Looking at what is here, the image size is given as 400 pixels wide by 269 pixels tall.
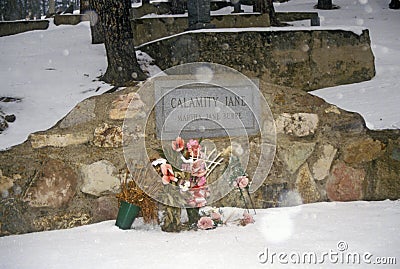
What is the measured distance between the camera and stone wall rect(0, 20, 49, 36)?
11.1 metres

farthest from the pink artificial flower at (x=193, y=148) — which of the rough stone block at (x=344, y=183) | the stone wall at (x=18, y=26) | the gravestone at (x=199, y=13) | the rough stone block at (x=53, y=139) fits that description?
the stone wall at (x=18, y=26)

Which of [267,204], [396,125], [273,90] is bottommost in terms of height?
[267,204]

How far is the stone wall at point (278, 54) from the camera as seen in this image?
6.10m

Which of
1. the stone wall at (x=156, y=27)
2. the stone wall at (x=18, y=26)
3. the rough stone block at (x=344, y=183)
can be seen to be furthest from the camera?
the stone wall at (x=18, y=26)

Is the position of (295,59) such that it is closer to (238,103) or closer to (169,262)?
(238,103)

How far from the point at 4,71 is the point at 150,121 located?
313cm

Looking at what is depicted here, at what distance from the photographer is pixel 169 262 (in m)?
3.49

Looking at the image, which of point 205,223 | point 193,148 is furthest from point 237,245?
point 193,148

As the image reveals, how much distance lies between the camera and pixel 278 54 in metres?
6.13

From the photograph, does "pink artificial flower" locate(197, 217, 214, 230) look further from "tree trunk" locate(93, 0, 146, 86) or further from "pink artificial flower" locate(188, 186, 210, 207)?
"tree trunk" locate(93, 0, 146, 86)

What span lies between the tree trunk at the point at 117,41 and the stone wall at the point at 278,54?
50 cm

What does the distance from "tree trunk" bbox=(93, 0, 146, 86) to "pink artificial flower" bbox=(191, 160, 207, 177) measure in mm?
2334

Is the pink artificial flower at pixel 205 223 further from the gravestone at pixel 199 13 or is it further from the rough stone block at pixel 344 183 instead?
the gravestone at pixel 199 13

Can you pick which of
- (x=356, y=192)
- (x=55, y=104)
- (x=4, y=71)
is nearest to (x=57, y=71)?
(x=4, y=71)
